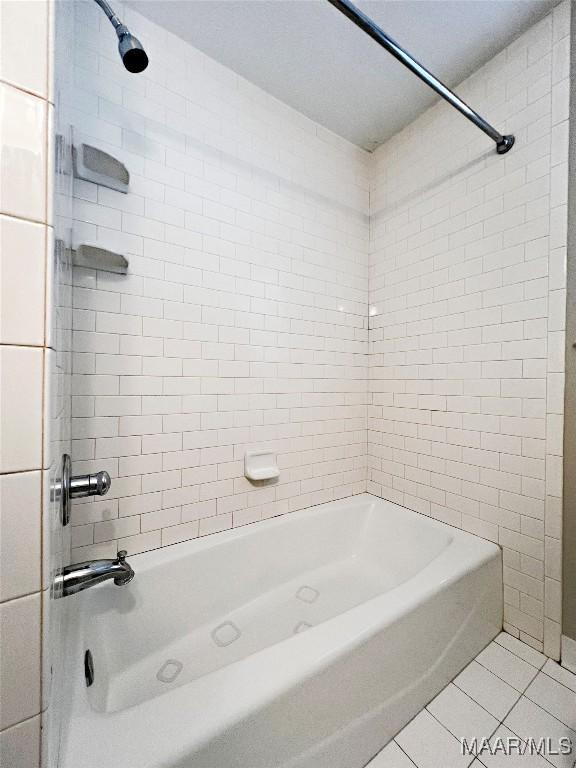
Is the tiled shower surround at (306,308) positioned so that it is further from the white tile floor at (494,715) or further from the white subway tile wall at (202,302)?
the white tile floor at (494,715)

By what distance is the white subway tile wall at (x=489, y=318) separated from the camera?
127 centimetres

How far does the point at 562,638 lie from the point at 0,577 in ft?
6.14

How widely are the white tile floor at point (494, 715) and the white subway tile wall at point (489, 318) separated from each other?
153 millimetres

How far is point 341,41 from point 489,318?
1.43 m

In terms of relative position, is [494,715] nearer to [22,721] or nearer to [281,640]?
[281,640]

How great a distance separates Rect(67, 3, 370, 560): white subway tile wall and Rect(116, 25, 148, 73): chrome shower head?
A: 40cm

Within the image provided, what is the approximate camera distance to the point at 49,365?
41 centimetres

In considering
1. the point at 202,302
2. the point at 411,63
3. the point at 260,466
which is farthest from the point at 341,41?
the point at 260,466

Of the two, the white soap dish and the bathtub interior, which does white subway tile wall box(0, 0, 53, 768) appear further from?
the white soap dish

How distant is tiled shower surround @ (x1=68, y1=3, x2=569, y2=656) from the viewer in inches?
49.4

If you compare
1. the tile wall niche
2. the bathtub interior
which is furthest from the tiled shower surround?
the tile wall niche

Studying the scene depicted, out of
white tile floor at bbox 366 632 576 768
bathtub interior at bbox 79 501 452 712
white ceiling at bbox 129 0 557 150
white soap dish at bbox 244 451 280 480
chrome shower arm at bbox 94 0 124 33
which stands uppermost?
white ceiling at bbox 129 0 557 150

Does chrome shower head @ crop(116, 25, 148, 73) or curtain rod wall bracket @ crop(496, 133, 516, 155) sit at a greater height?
curtain rod wall bracket @ crop(496, 133, 516, 155)

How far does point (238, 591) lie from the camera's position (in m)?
1.44
